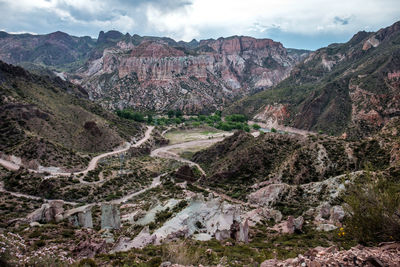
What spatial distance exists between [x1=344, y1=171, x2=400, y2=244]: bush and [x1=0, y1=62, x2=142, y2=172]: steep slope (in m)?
55.1

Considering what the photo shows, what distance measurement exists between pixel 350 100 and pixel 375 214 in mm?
128180

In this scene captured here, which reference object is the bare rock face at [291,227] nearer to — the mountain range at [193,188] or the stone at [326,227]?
the mountain range at [193,188]

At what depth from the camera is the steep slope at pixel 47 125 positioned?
53550mm

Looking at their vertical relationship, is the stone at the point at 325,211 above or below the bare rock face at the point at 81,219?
below

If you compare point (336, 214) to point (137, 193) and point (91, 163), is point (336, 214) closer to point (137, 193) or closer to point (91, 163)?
point (137, 193)

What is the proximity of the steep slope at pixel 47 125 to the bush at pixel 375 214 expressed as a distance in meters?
55.1

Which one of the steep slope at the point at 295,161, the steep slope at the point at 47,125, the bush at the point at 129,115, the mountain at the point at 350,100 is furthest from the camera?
the bush at the point at 129,115

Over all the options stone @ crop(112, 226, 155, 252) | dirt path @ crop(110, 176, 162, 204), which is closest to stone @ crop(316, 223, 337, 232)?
stone @ crop(112, 226, 155, 252)

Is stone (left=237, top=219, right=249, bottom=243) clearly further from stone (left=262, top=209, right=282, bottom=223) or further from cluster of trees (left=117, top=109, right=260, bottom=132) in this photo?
cluster of trees (left=117, top=109, right=260, bottom=132)

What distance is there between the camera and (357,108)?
365ft

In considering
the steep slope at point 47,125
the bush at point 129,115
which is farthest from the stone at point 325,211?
the bush at point 129,115

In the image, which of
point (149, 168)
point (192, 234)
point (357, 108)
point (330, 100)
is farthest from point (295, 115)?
point (192, 234)

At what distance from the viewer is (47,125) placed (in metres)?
67.6

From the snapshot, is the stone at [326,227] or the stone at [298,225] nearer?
the stone at [326,227]
